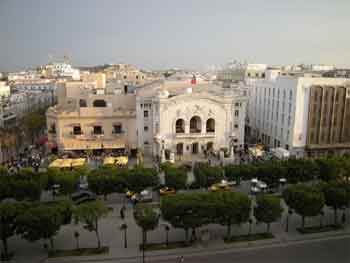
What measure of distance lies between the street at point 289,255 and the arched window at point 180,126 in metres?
21.4

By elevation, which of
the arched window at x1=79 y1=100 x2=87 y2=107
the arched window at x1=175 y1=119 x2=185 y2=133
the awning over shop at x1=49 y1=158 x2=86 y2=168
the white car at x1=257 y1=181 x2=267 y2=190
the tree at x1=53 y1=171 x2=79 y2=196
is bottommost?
the white car at x1=257 y1=181 x2=267 y2=190

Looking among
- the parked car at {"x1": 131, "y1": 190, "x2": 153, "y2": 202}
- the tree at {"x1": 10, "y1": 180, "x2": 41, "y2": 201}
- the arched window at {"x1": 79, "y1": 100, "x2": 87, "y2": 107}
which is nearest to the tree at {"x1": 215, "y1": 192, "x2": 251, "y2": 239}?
the parked car at {"x1": 131, "y1": 190, "x2": 153, "y2": 202}

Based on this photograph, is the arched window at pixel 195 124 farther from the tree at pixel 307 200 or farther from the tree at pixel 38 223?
the tree at pixel 38 223

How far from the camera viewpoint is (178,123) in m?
38.1

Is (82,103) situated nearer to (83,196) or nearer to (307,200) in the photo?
(83,196)

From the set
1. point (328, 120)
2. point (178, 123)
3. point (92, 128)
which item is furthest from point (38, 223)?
point (328, 120)

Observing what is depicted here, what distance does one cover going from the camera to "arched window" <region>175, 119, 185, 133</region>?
36.9 metres

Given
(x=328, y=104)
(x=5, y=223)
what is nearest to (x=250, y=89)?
(x=328, y=104)

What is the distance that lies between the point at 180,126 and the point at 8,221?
24.7 m

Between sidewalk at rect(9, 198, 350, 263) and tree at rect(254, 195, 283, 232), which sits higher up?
tree at rect(254, 195, 283, 232)

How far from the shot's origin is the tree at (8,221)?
1526cm

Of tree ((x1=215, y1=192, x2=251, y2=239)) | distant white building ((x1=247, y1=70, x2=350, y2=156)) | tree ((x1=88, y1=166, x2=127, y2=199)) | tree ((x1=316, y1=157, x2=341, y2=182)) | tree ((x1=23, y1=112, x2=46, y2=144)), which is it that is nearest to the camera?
tree ((x1=215, y1=192, x2=251, y2=239))

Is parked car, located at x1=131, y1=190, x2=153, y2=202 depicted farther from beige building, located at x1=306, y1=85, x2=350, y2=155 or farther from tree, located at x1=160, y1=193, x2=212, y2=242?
beige building, located at x1=306, y1=85, x2=350, y2=155

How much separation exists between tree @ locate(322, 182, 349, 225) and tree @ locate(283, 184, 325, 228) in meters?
0.69
